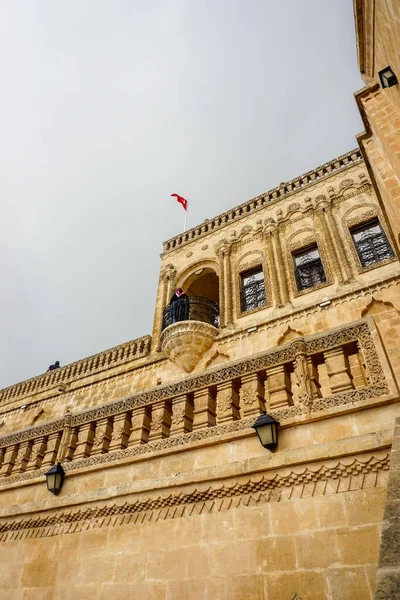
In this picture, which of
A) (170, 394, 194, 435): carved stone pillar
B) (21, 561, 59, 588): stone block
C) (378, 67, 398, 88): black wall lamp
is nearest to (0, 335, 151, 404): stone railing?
(170, 394, 194, 435): carved stone pillar

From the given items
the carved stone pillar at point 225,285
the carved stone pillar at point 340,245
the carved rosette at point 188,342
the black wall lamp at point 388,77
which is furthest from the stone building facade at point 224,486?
the carved stone pillar at point 225,285

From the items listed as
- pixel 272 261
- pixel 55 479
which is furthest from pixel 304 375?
pixel 272 261

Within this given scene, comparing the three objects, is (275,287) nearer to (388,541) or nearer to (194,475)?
(194,475)

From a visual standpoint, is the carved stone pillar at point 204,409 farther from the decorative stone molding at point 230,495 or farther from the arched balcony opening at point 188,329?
the arched balcony opening at point 188,329

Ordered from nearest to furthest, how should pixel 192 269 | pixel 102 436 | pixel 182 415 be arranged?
pixel 182 415
pixel 102 436
pixel 192 269

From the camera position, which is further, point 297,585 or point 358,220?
point 358,220

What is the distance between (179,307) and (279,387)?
9.72 meters

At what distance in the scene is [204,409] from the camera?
4.04 m

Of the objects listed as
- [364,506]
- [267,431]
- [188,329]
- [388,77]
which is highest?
[188,329]

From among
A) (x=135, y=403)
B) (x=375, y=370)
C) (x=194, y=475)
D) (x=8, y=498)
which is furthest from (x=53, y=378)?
(x=375, y=370)

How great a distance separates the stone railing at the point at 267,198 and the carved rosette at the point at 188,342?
18.5 ft

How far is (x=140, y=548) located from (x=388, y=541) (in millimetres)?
2348

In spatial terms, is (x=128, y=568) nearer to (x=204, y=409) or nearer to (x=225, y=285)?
(x=204, y=409)

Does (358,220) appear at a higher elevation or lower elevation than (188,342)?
higher
